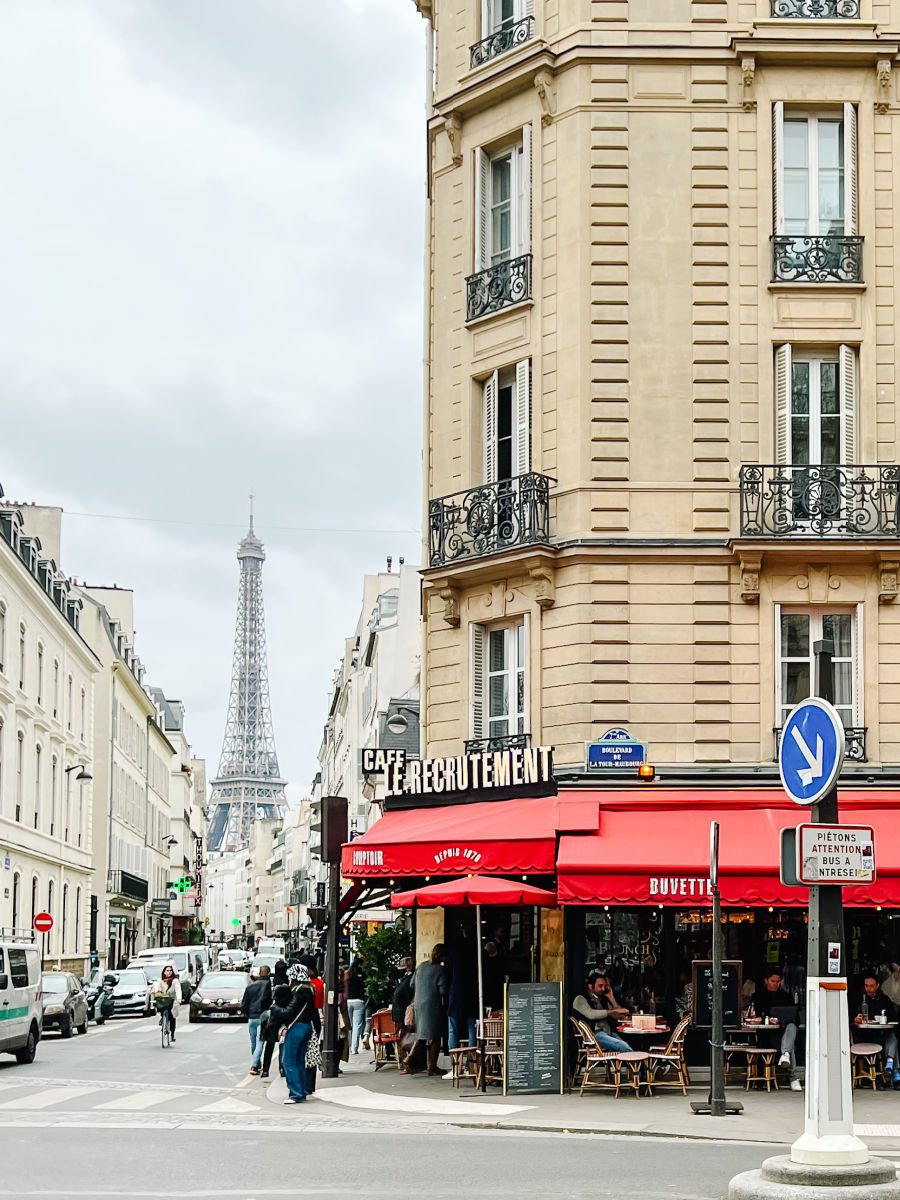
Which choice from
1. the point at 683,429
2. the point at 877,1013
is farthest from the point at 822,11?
the point at 877,1013

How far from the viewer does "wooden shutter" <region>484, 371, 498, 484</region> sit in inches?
966

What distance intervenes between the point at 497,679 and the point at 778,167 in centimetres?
814

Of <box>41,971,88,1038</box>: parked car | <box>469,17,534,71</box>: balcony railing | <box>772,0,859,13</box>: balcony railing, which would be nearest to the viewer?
<box>772,0,859,13</box>: balcony railing

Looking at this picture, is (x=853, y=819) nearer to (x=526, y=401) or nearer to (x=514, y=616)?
(x=514, y=616)

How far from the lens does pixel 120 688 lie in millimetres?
75250

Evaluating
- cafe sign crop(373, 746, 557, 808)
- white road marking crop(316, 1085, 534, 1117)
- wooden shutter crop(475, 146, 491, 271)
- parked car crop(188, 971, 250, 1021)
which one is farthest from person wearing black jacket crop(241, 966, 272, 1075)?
parked car crop(188, 971, 250, 1021)

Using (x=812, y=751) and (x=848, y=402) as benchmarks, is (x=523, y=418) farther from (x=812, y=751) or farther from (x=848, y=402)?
(x=812, y=751)

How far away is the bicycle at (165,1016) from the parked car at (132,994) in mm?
14139

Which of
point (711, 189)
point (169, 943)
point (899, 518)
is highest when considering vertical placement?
point (711, 189)

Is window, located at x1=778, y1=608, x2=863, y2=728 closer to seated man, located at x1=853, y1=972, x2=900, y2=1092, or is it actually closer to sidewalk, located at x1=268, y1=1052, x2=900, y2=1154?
seated man, located at x1=853, y1=972, x2=900, y2=1092

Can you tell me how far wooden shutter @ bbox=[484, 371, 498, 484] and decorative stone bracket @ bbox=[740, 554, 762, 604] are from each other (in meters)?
3.93

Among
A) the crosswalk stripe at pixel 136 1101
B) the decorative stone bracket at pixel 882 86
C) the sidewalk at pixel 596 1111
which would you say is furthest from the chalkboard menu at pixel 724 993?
the decorative stone bracket at pixel 882 86

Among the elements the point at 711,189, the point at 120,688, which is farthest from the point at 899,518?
the point at 120,688

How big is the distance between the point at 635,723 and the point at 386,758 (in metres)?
4.37
